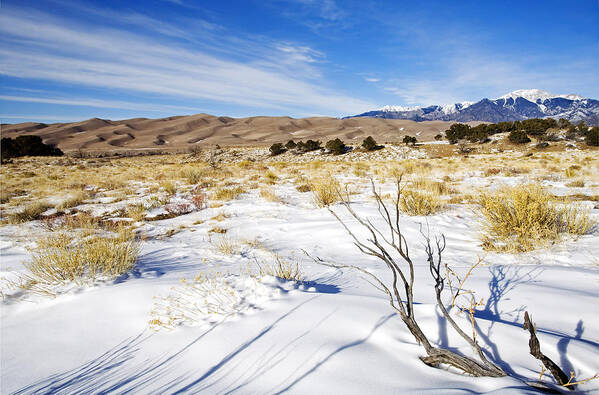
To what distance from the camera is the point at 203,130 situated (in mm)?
91688

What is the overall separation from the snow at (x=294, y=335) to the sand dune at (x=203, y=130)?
67321mm

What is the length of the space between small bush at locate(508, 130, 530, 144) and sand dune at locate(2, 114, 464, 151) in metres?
46.4

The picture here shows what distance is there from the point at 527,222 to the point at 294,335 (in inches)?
136

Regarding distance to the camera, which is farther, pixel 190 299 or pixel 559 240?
pixel 559 240

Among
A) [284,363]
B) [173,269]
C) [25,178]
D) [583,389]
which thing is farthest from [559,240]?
[25,178]

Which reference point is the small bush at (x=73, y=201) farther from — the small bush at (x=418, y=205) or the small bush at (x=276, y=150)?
the small bush at (x=276, y=150)

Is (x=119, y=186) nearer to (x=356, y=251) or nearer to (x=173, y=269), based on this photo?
(x=173, y=269)

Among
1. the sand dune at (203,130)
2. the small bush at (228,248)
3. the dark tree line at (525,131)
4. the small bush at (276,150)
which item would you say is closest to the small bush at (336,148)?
the small bush at (276,150)

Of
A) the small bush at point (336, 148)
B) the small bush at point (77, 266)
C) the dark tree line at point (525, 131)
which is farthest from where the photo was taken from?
the small bush at point (336, 148)

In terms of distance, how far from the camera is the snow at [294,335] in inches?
50.8

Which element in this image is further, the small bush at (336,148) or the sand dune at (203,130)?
the sand dune at (203,130)

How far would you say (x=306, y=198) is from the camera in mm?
7277

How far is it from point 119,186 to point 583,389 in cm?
1208

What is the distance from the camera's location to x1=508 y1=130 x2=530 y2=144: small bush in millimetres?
21891
